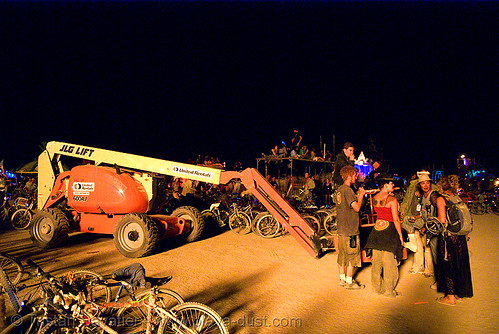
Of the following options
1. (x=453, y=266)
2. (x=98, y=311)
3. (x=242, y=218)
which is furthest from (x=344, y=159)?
(x=98, y=311)

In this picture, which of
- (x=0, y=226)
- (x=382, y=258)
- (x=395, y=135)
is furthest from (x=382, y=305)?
(x=395, y=135)

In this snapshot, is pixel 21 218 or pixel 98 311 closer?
pixel 98 311

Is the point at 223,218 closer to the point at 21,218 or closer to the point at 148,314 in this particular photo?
the point at 21,218

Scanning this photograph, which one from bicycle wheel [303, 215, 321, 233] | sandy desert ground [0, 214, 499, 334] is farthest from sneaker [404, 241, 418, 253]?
bicycle wheel [303, 215, 321, 233]

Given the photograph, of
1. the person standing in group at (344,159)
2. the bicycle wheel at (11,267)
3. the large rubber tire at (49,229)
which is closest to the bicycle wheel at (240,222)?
the person standing in group at (344,159)

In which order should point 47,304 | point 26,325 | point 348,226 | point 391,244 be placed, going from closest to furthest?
point 26,325 → point 47,304 → point 391,244 → point 348,226

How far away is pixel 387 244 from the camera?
445 cm

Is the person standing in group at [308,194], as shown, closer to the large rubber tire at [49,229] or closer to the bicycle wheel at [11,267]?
the large rubber tire at [49,229]

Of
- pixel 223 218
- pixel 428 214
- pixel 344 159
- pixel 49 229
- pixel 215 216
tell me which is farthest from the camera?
pixel 223 218

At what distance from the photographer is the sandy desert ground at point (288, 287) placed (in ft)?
12.1

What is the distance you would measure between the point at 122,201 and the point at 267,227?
4414mm

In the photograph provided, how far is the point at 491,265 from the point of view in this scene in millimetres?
6094

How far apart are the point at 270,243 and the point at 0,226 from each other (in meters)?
11.3

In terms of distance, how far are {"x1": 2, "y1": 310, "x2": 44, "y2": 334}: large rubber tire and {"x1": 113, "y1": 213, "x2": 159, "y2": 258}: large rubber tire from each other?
4016 millimetres
